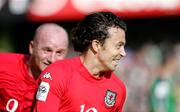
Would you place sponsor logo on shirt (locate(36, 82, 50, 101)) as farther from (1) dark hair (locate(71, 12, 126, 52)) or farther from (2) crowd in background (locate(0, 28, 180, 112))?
(2) crowd in background (locate(0, 28, 180, 112))

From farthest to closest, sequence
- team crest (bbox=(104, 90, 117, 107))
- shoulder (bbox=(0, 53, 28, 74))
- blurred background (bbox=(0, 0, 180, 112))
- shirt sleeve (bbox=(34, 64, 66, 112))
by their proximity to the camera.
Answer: blurred background (bbox=(0, 0, 180, 112)) → shoulder (bbox=(0, 53, 28, 74)) → team crest (bbox=(104, 90, 117, 107)) → shirt sleeve (bbox=(34, 64, 66, 112))

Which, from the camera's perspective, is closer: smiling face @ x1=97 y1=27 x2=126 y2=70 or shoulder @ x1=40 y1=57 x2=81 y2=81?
shoulder @ x1=40 y1=57 x2=81 y2=81

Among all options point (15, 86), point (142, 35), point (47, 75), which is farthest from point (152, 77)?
point (47, 75)

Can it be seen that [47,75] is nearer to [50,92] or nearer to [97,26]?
[50,92]

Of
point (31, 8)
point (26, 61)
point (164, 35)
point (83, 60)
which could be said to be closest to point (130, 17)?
point (164, 35)

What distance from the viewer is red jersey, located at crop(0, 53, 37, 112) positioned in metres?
7.24

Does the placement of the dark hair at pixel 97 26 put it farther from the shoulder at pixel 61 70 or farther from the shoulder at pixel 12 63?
the shoulder at pixel 12 63

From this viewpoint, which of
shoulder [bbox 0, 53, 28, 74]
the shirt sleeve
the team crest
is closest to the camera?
the shirt sleeve

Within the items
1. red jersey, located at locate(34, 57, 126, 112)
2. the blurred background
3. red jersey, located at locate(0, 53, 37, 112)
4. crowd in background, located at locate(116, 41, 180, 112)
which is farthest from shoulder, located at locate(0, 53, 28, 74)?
crowd in background, located at locate(116, 41, 180, 112)

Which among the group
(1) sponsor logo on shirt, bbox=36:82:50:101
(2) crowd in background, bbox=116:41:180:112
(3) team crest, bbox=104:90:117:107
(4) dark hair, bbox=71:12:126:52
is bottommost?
(1) sponsor logo on shirt, bbox=36:82:50:101

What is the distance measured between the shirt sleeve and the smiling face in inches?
17.7

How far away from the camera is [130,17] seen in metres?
14.2

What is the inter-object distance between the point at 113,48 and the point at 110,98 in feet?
1.42

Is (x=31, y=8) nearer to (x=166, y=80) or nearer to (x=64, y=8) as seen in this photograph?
(x=64, y=8)
